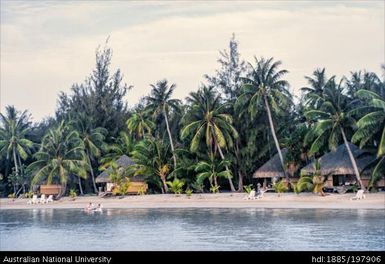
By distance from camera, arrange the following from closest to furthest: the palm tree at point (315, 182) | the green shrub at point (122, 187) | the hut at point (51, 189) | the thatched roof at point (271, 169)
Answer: the palm tree at point (315, 182), the thatched roof at point (271, 169), the green shrub at point (122, 187), the hut at point (51, 189)

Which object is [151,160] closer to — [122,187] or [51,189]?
[122,187]

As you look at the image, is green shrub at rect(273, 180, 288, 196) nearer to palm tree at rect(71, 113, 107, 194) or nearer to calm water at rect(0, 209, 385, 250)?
calm water at rect(0, 209, 385, 250)

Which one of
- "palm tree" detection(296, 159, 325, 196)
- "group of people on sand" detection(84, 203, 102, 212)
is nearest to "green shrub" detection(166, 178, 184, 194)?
"group of people on sand" detection(84, 203, 102, 212)

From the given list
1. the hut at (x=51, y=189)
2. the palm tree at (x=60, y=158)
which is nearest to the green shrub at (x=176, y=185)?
the palm tree at (x=60, y=158)

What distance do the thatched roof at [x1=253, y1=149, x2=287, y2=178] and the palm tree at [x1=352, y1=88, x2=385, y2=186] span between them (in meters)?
8.26

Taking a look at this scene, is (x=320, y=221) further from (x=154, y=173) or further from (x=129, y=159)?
(x=129, y=159)

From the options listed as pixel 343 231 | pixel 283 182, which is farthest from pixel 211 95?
pixel 343 231

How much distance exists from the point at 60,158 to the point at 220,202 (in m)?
13.9

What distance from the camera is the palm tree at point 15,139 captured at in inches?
2036

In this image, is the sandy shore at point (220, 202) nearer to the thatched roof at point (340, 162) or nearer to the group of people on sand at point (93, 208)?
the thatched roof at point (340, 162)

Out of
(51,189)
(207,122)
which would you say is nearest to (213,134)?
(207,122)

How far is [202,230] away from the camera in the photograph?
2672 cm

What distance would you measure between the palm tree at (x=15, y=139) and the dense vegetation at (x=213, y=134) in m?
0.09

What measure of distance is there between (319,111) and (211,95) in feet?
31.6
